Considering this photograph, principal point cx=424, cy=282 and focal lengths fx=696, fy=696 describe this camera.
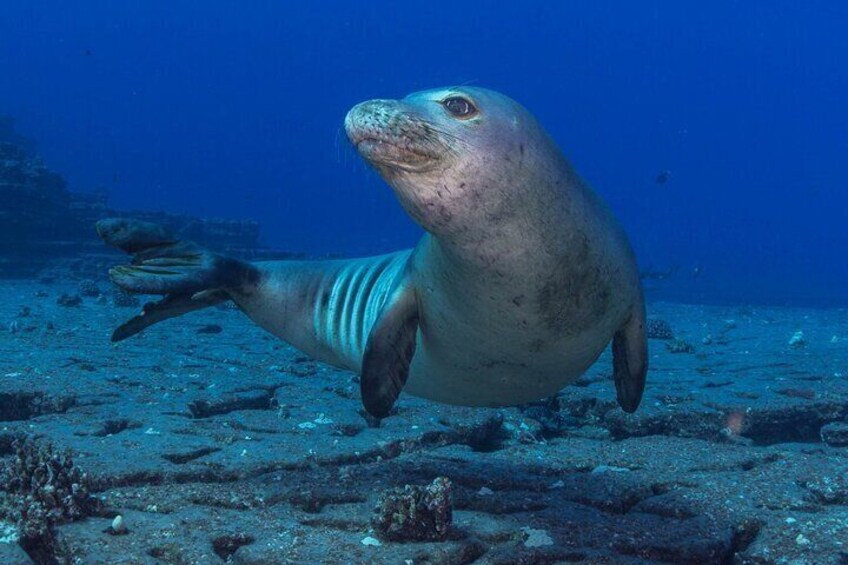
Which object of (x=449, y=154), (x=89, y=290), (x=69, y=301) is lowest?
(x=89, y=290)

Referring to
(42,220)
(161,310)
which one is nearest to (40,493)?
(161,310)

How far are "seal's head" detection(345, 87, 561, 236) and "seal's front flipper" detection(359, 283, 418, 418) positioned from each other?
90cm

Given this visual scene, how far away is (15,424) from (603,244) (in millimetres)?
4642

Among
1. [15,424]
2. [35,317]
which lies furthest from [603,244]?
[35,317]

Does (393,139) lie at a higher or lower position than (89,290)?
higher

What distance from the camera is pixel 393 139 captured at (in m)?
3.26

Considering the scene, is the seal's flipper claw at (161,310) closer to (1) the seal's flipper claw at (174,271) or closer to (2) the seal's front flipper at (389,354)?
(1) the seal's flipper claw at (174,271)

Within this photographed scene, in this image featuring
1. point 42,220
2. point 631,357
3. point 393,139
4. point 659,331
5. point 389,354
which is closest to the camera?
point 393,139

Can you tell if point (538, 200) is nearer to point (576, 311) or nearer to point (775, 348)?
point (576, 311)

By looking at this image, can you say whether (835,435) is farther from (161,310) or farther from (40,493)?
(40,493)

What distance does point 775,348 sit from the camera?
435 inches

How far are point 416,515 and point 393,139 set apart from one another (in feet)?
6.32

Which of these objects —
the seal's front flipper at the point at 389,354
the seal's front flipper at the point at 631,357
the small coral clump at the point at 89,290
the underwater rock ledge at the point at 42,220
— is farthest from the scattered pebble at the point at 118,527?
the underwater rock ledge at the point at 42,220

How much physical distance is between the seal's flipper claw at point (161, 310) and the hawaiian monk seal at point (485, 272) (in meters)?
0.25
